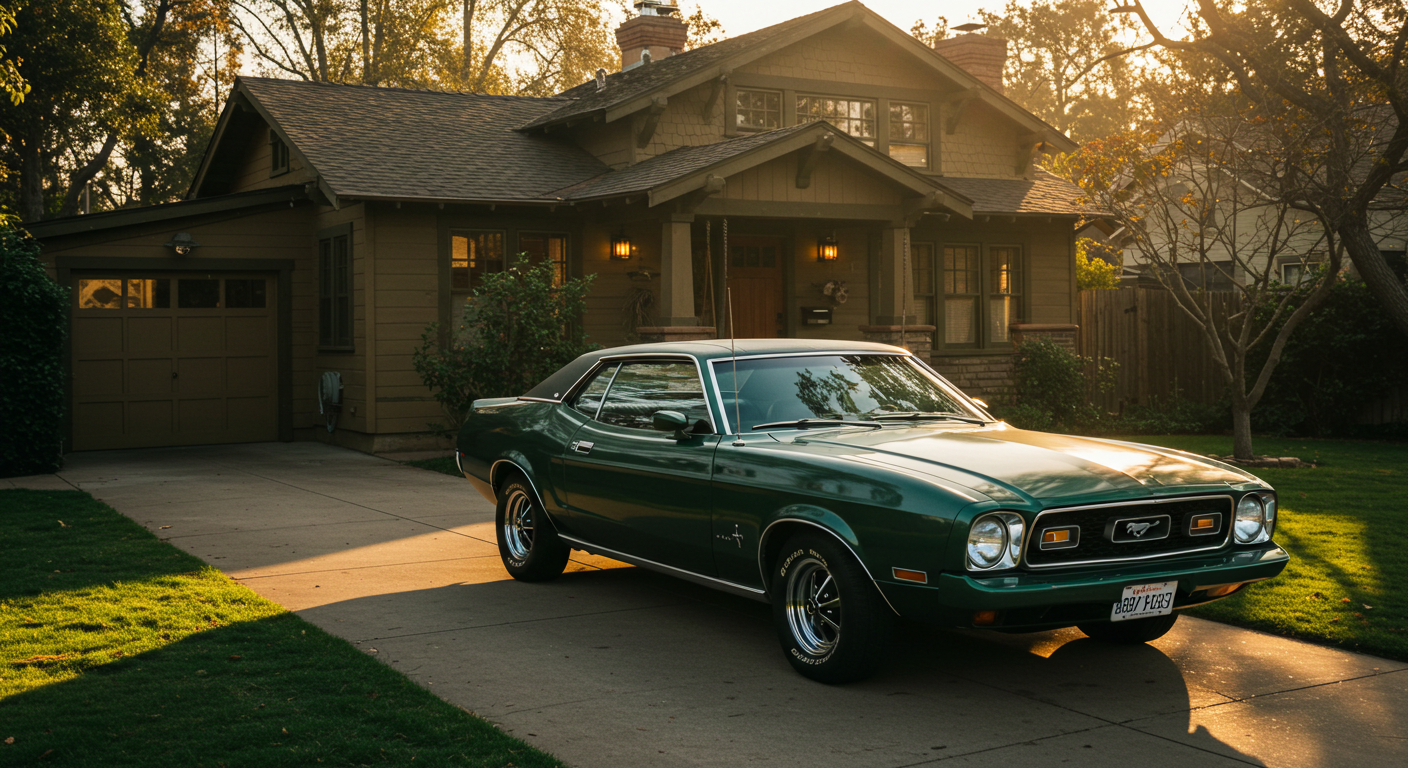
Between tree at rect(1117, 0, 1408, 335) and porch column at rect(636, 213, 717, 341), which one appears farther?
porch column at rect(636, 213, 717, 341)

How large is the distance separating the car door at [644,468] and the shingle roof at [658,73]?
1097cm

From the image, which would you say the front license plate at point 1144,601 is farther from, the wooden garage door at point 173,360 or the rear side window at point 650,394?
the wooden garage door at point 173,360

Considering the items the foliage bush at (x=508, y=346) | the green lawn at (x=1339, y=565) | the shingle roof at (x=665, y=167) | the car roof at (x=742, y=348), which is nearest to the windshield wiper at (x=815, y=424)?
the car roof at (x=742, y=348)

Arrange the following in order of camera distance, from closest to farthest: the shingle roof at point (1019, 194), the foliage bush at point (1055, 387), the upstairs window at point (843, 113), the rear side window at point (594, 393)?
the rear side window at point (594, 393)
the foliage bush at point (1055, 387)
the shingle roof at point (1019, 194)
the upstairs window at point (843, 113)

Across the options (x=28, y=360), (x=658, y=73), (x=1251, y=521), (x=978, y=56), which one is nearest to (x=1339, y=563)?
(x=1251, y=521)

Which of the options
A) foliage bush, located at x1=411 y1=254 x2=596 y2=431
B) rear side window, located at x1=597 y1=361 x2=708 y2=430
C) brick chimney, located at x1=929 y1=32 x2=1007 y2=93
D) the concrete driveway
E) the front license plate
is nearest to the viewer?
the concrete driveway

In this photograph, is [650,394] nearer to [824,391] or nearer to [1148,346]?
[824,391]

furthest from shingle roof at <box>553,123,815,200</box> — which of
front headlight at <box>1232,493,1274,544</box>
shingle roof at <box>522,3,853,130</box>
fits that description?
front headlight at <box>1232,493,1274,544</box>

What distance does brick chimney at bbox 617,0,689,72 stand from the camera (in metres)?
22.3

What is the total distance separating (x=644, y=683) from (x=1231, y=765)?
2494 mm

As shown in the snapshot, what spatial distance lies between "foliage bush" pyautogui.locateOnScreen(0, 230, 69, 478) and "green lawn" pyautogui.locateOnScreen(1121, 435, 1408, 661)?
1204 cm

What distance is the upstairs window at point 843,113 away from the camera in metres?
19.7

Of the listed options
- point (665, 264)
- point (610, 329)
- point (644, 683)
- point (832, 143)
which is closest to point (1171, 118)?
point (832, 143)

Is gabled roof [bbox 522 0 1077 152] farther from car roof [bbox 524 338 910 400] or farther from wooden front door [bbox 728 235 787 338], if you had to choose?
car roof [bbox 524 338 910 400]
